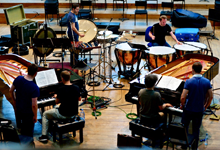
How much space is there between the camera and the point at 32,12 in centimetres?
1383

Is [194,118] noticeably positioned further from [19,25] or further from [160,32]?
[19,25]

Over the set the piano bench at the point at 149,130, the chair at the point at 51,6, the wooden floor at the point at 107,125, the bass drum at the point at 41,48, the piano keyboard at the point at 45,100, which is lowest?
the wooden floor at the point at 107,125

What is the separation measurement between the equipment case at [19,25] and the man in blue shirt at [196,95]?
21.0ft

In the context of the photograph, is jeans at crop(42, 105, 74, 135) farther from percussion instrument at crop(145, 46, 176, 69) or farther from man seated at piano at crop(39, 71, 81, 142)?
percussion instrument at crop(145, 46, 176, 69)

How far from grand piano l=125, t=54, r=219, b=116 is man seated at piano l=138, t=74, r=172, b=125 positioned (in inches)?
17.1

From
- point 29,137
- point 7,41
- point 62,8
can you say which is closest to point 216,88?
point 29,137

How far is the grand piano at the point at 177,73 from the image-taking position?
4.93 m

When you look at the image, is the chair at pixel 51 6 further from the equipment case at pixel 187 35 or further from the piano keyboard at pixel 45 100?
the piano keyboard at pixel 45 100

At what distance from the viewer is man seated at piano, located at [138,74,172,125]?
14.3 ft

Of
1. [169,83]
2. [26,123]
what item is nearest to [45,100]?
[26,123]

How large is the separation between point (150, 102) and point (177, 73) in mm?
1539

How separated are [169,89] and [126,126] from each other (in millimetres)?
1174

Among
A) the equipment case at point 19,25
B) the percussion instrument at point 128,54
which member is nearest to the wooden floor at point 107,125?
the percussion instrument at point 128,54

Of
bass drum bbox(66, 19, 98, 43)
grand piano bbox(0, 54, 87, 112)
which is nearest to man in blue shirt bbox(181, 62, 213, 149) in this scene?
grand piano bbox(0, 54, 87, 112)
